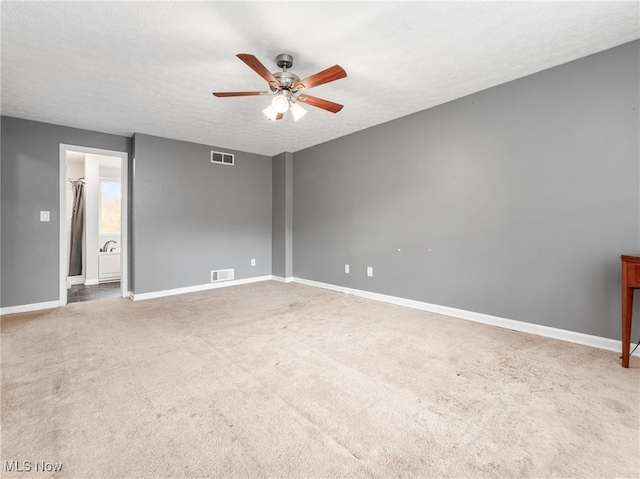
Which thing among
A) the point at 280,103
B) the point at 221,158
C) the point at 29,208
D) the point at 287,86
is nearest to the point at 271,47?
the point at 287,86

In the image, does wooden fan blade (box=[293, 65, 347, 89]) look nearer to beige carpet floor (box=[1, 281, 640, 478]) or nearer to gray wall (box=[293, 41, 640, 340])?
gray wall (box=[293, 41, 640, 340])

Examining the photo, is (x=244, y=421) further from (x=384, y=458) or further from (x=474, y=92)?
(x=474, y=92)

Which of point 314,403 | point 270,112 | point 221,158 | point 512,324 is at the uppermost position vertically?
point 221,158

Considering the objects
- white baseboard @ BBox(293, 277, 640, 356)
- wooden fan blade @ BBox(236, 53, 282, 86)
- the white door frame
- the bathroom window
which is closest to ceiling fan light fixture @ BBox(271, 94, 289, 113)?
wooden fan blade @ BBox(236, 53, 282, 86)

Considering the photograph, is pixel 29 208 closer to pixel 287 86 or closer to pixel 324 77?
pixel 287 86

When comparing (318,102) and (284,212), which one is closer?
(318,102)

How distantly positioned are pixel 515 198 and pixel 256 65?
8.65 feet

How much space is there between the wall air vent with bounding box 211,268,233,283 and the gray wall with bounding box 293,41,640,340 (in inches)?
90.3

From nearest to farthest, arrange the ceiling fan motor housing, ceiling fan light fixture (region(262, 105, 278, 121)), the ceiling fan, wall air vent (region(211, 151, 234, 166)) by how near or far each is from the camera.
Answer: the ceiling fan, the ceiling fan motor housing, ceiling fan light fixture (region(262, 105, 278, 121)), wall air vent (region(211, 151, 234, 166))

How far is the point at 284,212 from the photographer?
5410mm

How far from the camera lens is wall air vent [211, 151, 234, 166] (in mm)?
4980

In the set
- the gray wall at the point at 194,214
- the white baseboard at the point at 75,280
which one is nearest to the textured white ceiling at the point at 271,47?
the gray wall at the point at 194,214

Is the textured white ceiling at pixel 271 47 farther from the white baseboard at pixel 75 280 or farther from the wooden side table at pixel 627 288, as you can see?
the white baseboard at pixel 75 280

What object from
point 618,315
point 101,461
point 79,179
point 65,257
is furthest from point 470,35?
point 79,179
